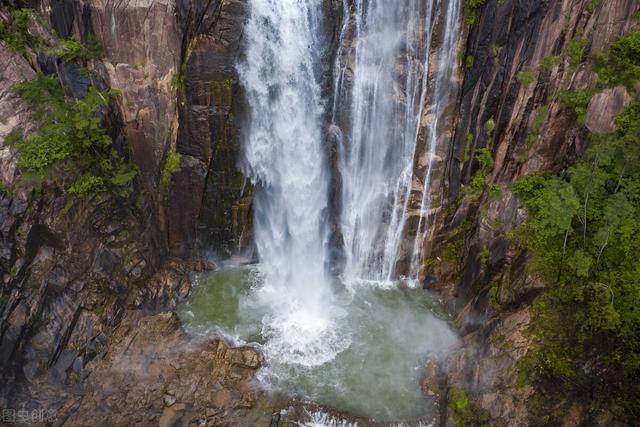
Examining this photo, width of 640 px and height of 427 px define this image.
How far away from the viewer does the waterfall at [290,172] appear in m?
16.4

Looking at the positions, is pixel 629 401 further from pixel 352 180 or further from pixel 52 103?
pixel 52 103

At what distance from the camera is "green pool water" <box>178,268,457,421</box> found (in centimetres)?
1436

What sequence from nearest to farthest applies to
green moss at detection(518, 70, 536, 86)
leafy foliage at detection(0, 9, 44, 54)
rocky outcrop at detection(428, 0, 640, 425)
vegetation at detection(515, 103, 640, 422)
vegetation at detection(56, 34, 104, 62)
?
vegetation at detection(515, 103, 640, 422)
rocky outcrop at detection(428, 0, 640, 425)
leafy foliage at detection(0, 9, 44, 54)
green moss at detection(518, 70, 536, 86)
vegetation at detection(56, 34, 104, 62)

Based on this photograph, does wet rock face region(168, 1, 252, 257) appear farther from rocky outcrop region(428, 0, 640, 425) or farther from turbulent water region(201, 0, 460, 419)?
rocky outcrop region(428, 0, 640, 425)

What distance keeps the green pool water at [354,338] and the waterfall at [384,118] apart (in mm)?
1830

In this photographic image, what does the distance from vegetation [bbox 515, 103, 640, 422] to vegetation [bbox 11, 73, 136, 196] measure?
50.6 ft

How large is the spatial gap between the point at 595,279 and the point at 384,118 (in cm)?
959

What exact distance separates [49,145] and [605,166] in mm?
18064

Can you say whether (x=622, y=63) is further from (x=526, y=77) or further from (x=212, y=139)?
(x=212, y=139)

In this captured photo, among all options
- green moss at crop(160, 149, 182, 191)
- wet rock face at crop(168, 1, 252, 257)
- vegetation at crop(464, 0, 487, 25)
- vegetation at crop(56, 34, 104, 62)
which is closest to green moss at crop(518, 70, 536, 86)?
vegetation at crop(464, 0, 487, 25)

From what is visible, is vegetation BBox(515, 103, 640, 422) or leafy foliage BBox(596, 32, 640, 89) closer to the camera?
vegetation BBox(515, 103, 640, 422)

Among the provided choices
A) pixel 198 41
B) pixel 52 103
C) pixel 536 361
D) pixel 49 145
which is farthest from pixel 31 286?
pixel 536 361

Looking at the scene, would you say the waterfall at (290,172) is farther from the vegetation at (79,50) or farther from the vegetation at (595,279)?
the vegetation at (595,279)

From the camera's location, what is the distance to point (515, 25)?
49.4ft
